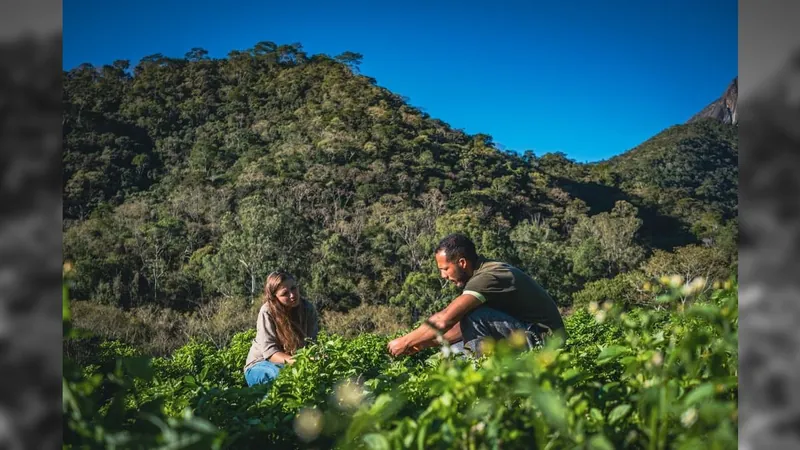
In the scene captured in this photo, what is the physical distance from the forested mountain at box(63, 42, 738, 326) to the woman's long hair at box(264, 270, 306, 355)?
12.7m

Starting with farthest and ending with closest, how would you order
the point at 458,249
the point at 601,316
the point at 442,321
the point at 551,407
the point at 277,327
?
the point at 277,327 → the point at 458,249 → the point at 442,321 → the point at 601,316 → the point at 551,407

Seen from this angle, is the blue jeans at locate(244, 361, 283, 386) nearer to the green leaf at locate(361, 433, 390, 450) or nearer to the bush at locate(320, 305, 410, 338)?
the green leaf at locate(361, 433, 390, 450)

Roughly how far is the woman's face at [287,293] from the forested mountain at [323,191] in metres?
12.7

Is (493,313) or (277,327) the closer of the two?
(493,313)

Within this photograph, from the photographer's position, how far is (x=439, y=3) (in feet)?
6.50

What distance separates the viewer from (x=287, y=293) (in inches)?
122

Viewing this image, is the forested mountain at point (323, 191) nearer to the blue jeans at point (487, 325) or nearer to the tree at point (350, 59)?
the tree at point (350, 59)

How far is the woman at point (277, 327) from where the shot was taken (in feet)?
9.81

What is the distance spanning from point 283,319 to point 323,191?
2223 cm

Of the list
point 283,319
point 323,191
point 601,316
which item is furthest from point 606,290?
point 601,316

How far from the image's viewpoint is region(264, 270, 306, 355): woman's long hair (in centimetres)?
308
